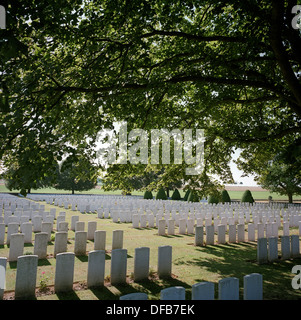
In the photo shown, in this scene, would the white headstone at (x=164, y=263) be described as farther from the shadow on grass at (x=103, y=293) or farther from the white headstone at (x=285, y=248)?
the white headstone at (x=285, y=248)

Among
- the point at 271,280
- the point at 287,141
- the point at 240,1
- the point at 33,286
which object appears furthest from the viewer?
the point at 287,141

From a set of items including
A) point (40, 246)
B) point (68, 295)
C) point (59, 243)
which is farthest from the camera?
point (59, 243)

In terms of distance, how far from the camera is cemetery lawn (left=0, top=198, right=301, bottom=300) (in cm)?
488

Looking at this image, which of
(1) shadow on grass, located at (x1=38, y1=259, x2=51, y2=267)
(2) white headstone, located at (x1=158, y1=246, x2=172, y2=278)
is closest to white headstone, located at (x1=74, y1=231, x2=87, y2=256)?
(1) shadow on grass, located at (x1=38, y1=259, x2=51, y2=267)

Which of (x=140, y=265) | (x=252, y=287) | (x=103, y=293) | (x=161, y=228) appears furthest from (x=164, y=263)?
(x=161, y=228)

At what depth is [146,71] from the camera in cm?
689

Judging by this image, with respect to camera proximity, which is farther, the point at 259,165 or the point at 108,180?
the point at 259,165

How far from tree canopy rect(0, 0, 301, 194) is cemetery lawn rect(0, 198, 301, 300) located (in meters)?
2.34

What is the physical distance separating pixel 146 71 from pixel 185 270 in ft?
17.4

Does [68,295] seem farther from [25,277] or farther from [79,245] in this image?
[79,245]

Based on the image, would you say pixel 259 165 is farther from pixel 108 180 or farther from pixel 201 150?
pixel 108 180
